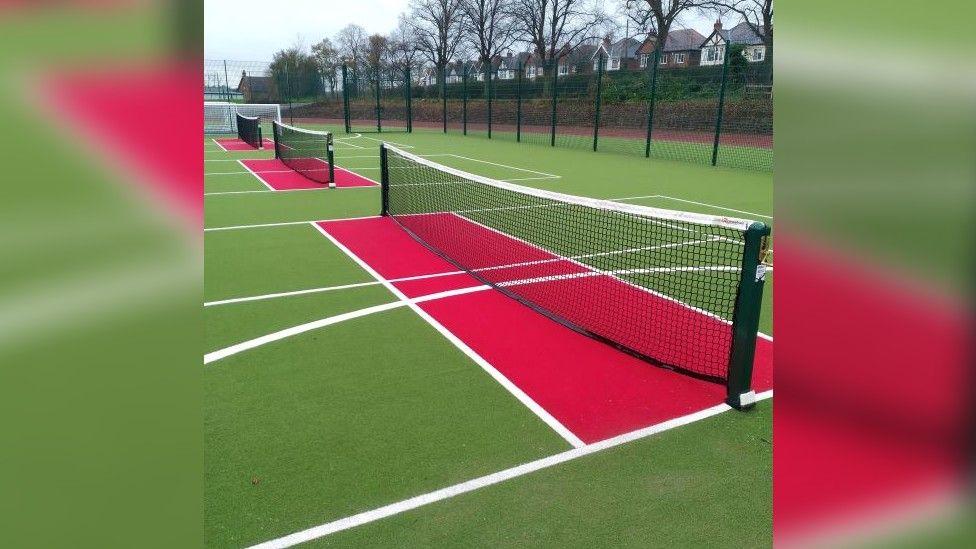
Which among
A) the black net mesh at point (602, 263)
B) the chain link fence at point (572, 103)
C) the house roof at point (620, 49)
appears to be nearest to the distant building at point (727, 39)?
the chain link fence at point (572, 103)

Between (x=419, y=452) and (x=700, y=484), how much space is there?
1730mm

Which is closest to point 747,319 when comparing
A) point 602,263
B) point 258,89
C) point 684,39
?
point 602,263

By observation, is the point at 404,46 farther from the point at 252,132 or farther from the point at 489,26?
the point at 252,132

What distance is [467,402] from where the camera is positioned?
4.73 meters

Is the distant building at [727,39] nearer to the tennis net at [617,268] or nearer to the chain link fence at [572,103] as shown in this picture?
the chain link fence at [572,103]

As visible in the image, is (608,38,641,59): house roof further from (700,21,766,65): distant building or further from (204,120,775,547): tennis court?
(204,120,775,547): tennis court

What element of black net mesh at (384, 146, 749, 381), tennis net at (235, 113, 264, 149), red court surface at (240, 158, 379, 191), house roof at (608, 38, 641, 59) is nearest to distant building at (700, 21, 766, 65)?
red court surface at (240, 158, 379, 191)

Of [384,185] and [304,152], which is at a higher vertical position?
[304,152]

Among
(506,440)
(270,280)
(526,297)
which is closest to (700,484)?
(506,440)

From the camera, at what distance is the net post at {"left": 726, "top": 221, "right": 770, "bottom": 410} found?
417 centimetres

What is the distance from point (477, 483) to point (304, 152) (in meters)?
16.1

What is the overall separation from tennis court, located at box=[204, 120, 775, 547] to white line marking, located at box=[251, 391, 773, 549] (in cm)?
2

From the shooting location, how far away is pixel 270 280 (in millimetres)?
7652
